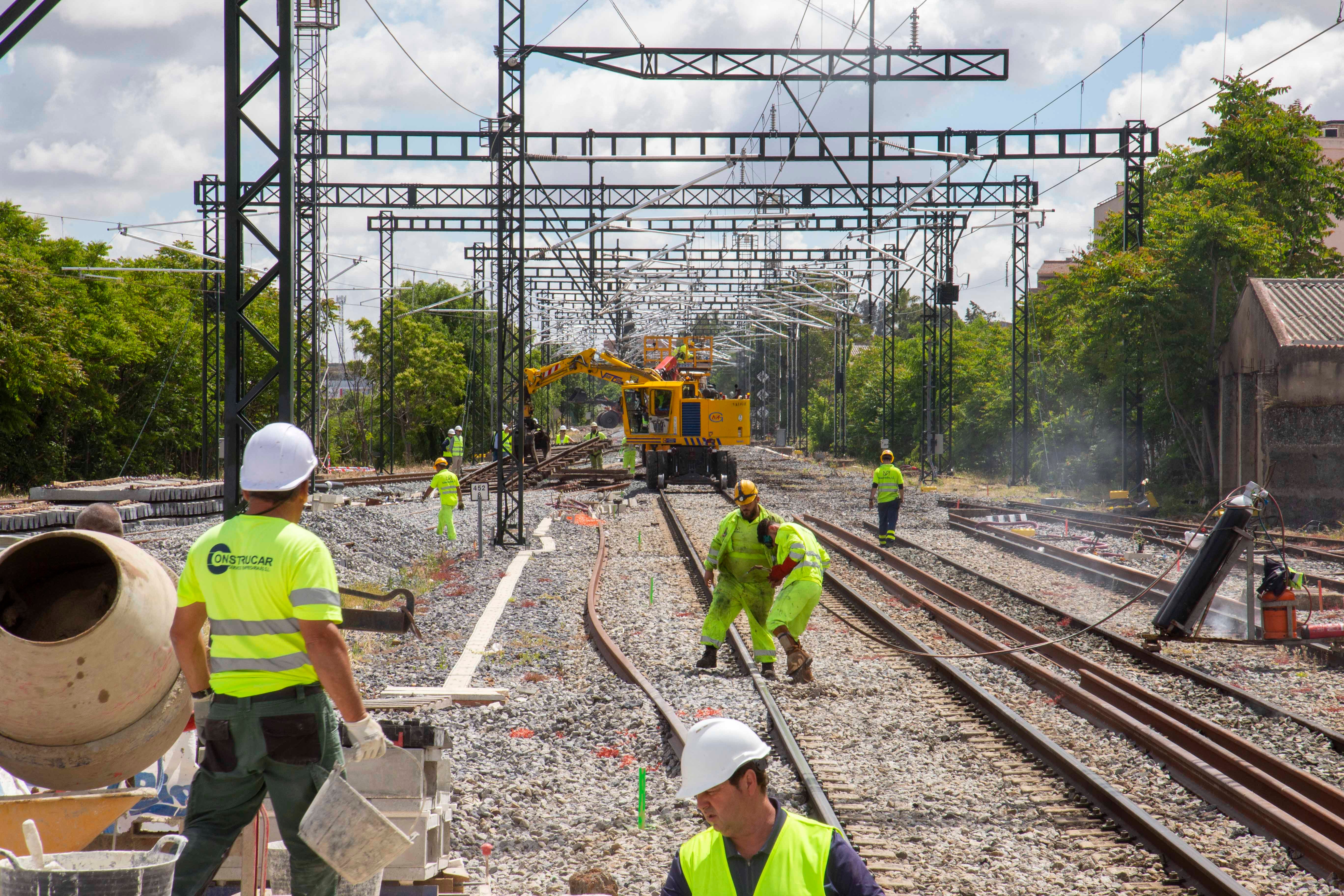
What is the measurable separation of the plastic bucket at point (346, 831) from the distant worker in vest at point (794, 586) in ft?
19.7

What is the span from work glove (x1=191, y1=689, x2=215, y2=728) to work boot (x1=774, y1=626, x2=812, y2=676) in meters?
6.20

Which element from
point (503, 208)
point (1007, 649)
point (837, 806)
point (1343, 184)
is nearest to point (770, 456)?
point (1343, 184)

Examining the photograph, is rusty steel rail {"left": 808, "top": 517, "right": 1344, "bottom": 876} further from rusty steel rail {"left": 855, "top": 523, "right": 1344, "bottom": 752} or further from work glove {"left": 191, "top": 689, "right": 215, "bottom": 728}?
work glove {"left": 191, "top": 689, "right": 215, "bottom": 728}

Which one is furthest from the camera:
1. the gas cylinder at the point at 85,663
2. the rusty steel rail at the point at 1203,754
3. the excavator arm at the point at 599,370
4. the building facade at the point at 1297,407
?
the excavator arm at the point at 599,370

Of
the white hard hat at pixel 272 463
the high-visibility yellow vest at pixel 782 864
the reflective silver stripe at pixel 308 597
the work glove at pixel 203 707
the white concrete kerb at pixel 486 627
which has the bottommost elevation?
the white concrete kerb at pixel 486 627

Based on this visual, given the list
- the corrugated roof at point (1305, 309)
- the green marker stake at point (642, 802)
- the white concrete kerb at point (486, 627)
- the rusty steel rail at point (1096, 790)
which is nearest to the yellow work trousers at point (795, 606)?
the rusty steel rail at point (1096, 790)

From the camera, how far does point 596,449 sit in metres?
43.0

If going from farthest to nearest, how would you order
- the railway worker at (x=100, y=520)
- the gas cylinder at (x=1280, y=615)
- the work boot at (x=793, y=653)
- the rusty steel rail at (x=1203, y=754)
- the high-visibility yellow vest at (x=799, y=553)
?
the gas cylinder at (x=1280, y=615), the work boot at (x=793, y=653), the high-visibility yellow vest at (x=799, y=553), the rusty steel rail at (x=1203, y=754), the railway worker at (x=100, y=520)

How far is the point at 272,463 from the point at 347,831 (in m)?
1.29

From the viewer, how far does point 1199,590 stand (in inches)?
428

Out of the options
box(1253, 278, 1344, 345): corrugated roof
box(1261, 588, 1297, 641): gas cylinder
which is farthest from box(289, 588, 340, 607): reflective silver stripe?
box(1253, 278, 1344, 345): corrugated roof

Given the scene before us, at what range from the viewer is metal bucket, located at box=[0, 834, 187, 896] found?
328 centimetres

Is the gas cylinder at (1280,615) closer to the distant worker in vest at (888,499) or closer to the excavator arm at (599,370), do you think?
the distant worker in vest at (888,499)

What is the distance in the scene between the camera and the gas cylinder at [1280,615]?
10.7 meters
